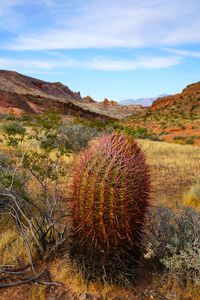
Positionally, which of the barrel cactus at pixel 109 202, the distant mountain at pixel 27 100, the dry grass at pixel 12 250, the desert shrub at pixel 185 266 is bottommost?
the dry grass at pixel 12 250

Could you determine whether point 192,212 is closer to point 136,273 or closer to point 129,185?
point 136,273

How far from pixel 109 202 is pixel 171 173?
6.65 meters

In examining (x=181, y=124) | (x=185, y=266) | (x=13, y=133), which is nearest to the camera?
(x=185, y=266)

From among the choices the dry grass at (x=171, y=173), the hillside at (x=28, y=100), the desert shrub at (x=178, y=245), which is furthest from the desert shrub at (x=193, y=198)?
the hillside at (x=28, y=100)

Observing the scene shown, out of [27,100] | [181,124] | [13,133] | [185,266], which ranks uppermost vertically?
[27,100]

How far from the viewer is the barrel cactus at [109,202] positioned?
360 cm

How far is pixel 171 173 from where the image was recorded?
32.8 ft

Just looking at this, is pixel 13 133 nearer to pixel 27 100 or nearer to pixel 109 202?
pixel 109 202

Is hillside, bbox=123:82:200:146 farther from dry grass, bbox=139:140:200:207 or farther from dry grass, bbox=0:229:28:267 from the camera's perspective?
dry grass, bbox=0:229:28:267

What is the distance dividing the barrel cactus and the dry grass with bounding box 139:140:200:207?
2.22m

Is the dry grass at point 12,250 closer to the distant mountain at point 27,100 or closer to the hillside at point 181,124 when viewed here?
the hillside at point 181,124

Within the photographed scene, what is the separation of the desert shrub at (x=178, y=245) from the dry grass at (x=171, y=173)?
122 cm

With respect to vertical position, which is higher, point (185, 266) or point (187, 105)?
point (187, 105)

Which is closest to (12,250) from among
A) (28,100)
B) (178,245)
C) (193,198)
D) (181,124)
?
(178,245)
